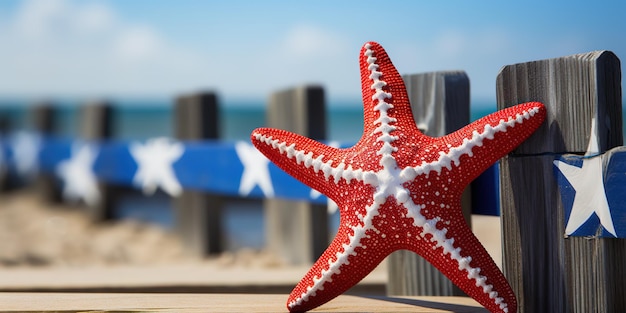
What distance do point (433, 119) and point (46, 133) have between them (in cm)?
779

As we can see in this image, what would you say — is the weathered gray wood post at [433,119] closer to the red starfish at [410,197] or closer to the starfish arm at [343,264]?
the red starfish at [410,197]

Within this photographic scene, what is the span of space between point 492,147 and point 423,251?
0.33m

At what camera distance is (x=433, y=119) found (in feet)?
Answer: 8.86

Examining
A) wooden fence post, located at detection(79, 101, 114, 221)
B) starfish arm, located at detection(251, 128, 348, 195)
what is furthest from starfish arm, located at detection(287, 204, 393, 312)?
wooden fence post, located at detection(79, 101, 114, 221)

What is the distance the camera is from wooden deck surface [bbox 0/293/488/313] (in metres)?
2.19

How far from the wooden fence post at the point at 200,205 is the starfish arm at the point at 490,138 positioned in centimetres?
332

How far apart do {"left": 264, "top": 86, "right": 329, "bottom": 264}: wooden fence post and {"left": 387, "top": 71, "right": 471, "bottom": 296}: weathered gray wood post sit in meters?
1.44

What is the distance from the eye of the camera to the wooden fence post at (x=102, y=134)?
7.55m

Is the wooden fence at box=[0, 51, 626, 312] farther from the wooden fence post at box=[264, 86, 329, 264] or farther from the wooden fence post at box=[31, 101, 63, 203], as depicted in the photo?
the wooden fence post at box=[31, 101, 63, 203]

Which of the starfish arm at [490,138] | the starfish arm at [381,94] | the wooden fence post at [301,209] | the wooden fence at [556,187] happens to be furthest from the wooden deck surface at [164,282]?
the starfish arm at [490,138]

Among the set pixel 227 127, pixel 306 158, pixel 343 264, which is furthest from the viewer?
pixel 227 127

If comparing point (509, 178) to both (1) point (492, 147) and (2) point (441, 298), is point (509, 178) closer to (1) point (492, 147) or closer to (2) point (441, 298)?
(1) point (492, 147)

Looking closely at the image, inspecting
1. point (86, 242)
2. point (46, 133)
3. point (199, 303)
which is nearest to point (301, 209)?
point (199, 303)

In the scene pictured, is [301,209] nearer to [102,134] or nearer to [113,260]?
[113,260]
